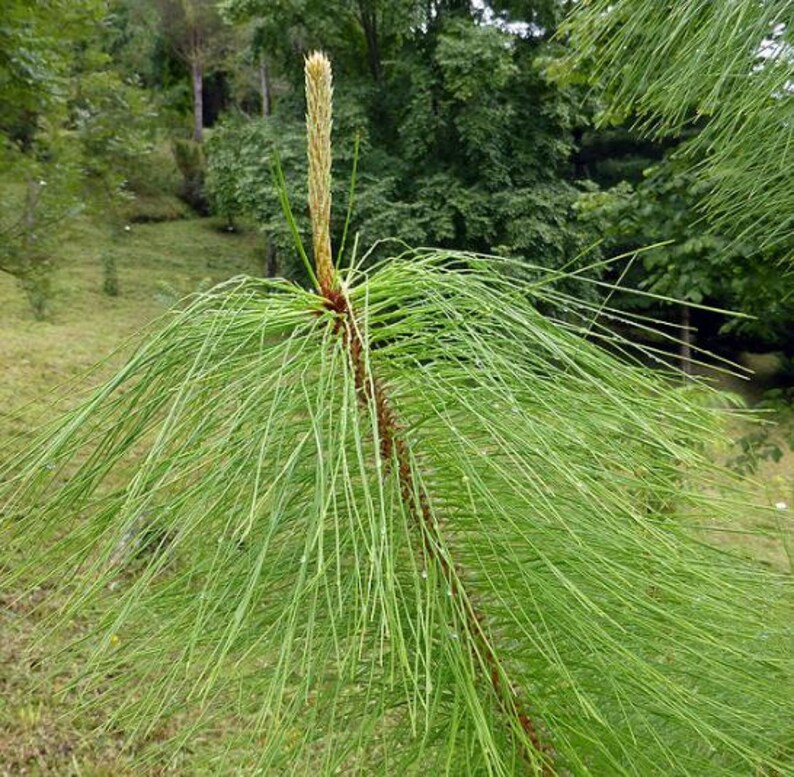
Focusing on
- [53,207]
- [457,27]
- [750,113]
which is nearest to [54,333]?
[53,207]

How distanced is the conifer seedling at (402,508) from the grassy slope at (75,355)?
0.26 ft

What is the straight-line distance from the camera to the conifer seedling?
61 cm

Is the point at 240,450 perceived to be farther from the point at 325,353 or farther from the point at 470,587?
the point at 470,587

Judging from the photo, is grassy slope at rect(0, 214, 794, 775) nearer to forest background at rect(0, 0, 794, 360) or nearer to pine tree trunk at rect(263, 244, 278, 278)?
pine tree trunk at rect(263, 244, 278, 278)

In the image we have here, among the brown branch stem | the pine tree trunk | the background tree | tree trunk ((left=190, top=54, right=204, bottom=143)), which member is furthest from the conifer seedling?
tree trunk ((left=190, top=54, right=204, bottom=143))

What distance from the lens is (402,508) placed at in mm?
634

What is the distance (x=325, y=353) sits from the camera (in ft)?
2.08

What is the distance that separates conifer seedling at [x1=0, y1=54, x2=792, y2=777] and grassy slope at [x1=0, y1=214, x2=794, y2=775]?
0.08m

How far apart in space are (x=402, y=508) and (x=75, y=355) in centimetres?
723

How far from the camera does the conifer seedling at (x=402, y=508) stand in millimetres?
608

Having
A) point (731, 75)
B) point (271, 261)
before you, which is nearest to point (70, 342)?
point (271, 261)

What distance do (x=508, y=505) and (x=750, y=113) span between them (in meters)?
0.91

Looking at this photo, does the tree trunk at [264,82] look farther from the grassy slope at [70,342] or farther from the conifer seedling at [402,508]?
the conifer seedling at [402,508]

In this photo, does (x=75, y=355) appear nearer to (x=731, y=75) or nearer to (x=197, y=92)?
(x=731, y=75)
